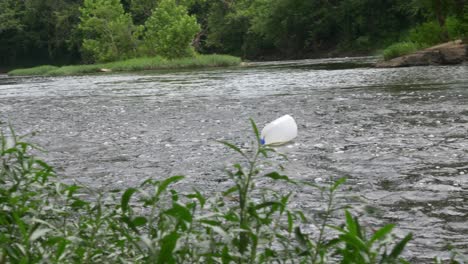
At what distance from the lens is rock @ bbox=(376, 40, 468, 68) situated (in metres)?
20.9

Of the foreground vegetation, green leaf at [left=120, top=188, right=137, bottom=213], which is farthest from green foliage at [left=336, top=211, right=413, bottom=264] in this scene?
green leaf at [left=120, top=188, right=137, bottom=213]

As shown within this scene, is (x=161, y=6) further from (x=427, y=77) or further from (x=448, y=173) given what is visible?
(x=448, y=173)

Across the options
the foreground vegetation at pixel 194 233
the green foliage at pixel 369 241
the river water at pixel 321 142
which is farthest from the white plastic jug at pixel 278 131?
the green foliage at pixel 369 241

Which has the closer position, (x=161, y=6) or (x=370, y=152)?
(x=370, y=152)

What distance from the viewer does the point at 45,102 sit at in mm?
15773

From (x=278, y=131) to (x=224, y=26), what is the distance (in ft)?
195

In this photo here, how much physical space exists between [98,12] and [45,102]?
145 ft

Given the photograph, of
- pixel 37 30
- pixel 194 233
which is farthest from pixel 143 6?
pixel 194 233

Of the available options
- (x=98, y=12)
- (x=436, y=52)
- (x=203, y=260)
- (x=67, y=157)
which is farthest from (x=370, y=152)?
(x=98, y=12)

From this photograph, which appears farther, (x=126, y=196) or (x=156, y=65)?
(x=156, y=65)

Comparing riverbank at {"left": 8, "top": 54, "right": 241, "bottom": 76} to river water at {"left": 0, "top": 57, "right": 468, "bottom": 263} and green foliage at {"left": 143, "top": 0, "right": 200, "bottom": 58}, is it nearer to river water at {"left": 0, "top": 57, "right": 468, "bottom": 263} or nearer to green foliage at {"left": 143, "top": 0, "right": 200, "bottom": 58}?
green foliage at {"left": 143, "top": 0, "right": 200, "bottom": 58}

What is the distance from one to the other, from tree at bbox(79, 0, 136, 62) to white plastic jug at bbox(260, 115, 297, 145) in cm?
5086

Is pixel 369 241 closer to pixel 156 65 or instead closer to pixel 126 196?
pixel 126 196

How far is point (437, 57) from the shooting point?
70.3 feet
